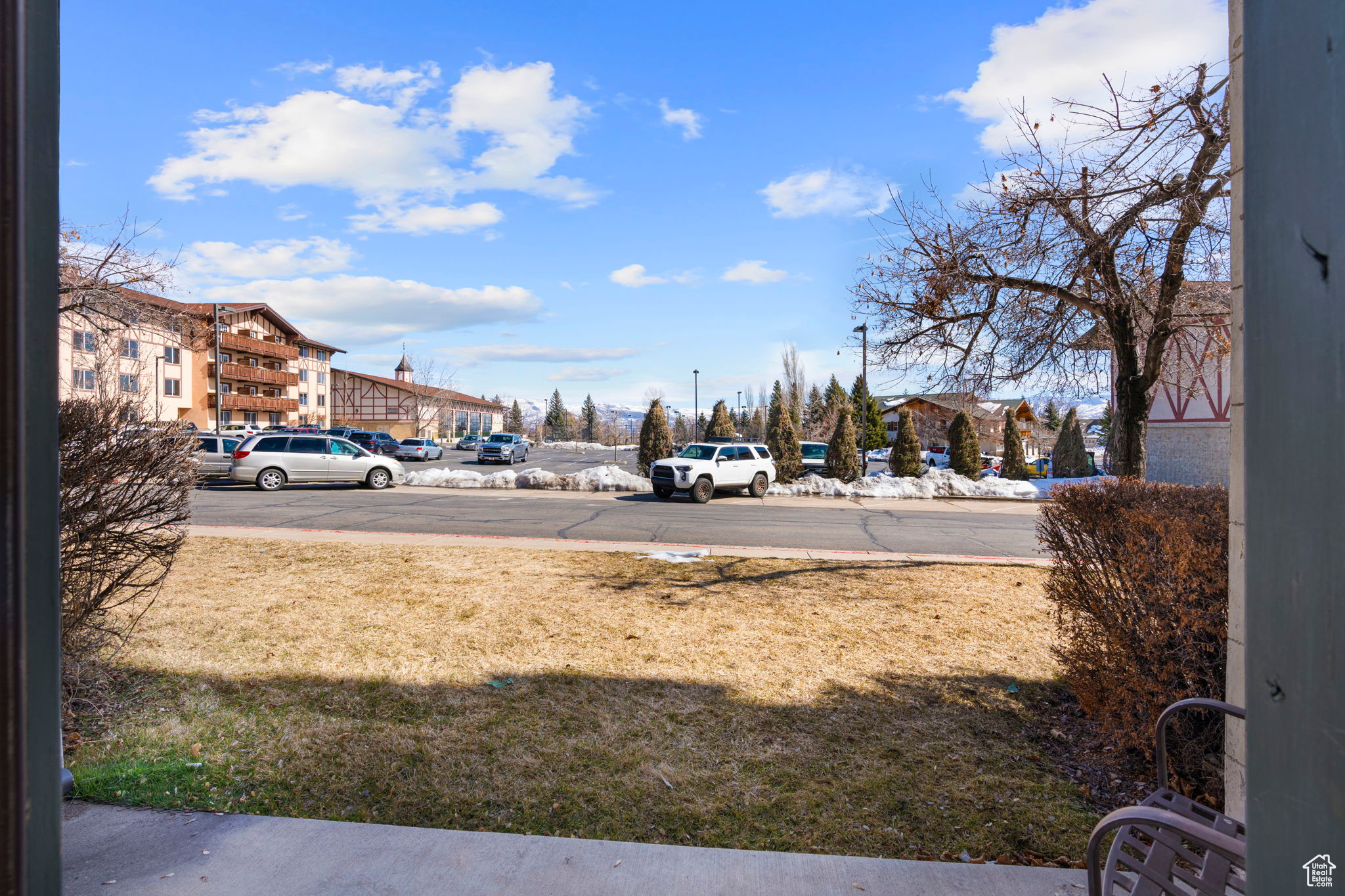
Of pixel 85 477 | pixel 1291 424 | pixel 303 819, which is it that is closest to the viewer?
pixel 1291 424

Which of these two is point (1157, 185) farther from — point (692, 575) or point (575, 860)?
point (575, 860)

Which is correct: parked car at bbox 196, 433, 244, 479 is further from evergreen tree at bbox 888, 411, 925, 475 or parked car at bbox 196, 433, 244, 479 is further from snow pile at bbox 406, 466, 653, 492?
evergreen tree at bbox 888, 411, 925, 475

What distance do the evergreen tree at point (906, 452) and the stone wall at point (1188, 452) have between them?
7.95 metres

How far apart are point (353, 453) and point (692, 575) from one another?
16.5m

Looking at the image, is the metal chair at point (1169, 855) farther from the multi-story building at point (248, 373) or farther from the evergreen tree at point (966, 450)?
the multi-story building at point (248, 373)

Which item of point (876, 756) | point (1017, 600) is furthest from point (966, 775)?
point (1017, 600)

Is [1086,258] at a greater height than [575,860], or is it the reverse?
[1086,258]

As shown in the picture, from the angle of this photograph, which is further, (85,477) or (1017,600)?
(1017,600)

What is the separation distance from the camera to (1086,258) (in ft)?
24.0

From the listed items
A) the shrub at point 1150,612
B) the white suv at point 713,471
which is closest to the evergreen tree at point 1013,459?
the white suv at point 713,471

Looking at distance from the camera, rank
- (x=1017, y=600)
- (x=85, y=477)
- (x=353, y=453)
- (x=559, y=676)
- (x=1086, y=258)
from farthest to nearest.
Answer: (x=353, y=453) < (x=1017, y=600) < (x=1086, y=258) < (x=559, y=676) < (x=85, y=477)

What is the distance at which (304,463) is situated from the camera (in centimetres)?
2119

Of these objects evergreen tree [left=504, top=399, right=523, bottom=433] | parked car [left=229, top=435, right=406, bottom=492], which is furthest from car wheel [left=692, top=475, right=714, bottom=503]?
evergreen tree [left=504, top=399, right=523, bottom=433]

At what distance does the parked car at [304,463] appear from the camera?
2064 cm
